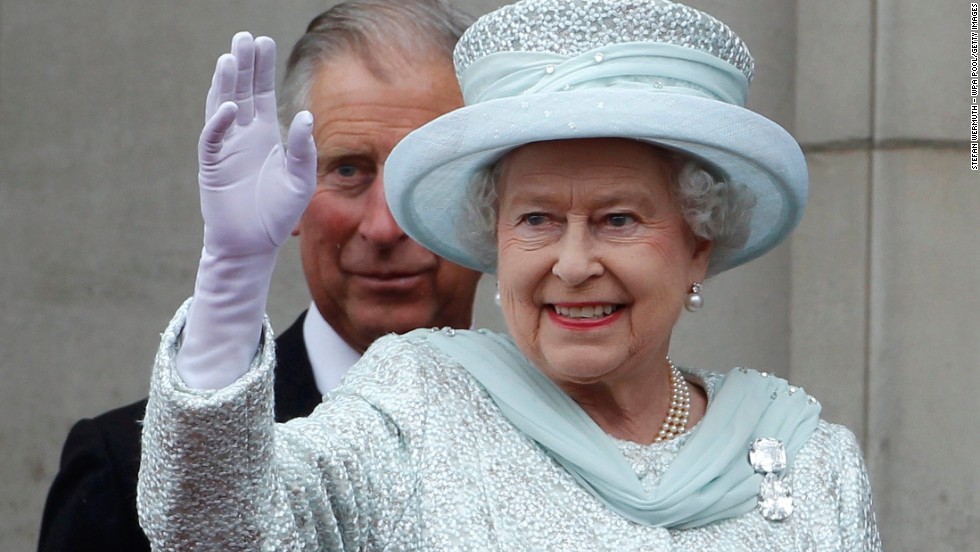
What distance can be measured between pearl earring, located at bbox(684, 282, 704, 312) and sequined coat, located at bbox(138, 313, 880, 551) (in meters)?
0.20

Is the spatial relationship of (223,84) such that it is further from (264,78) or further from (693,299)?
(693,299)

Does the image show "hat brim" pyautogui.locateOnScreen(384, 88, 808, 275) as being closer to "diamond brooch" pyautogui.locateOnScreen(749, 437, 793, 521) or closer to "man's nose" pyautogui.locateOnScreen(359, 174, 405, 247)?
"man's nose" pyautogui.locateOnScreen(359, 174, 405, 247)

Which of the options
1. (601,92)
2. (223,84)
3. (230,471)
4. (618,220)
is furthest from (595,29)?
(230,471)

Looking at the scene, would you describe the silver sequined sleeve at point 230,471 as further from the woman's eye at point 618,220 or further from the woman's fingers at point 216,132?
the woman's eye at point 618,220

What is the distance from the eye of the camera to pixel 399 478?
231 cm

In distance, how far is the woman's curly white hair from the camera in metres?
2.55

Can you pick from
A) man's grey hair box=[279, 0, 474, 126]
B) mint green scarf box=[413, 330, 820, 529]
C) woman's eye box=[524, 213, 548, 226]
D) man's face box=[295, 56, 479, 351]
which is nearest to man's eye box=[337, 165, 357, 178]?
man's face box=[295, 56, 479, 351]

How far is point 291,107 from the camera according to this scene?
124 inches

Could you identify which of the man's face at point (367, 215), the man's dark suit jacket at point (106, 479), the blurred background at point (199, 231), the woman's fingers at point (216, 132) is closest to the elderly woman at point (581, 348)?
the man's face at point (367, 215)

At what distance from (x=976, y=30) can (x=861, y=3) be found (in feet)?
1.06

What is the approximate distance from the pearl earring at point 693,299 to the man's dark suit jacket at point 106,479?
752 millimetres

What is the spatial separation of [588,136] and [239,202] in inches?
23.2

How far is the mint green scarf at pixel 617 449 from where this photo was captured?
2457 mm

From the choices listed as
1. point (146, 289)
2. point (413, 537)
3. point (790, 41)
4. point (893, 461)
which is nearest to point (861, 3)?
point (790, 41)
